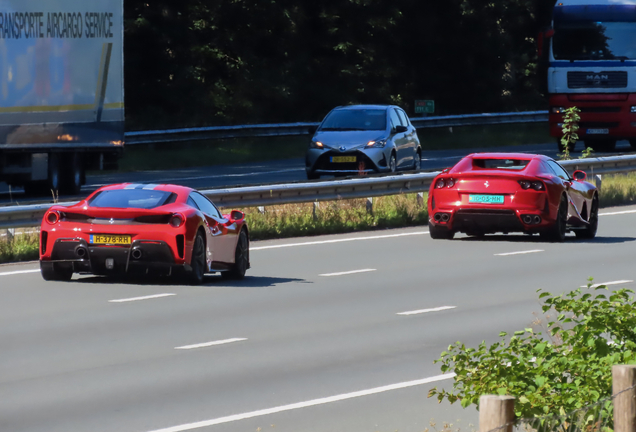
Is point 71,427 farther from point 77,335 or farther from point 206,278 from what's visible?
point 206,278

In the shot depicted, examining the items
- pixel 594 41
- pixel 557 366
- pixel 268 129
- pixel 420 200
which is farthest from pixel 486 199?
pixel 268 129

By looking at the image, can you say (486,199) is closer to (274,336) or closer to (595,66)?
(274,336)

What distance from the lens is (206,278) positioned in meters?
15.8

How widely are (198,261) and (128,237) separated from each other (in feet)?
2.65

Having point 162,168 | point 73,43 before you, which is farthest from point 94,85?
point 162,168

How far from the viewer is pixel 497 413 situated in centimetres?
477

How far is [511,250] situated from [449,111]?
3775cm

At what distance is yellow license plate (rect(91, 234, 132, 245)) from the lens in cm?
1417

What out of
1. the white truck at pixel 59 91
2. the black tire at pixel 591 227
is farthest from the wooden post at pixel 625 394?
the white truck at pixel 59 91

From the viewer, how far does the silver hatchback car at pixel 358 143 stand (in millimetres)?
27766

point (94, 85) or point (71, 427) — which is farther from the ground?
point (94, 85)

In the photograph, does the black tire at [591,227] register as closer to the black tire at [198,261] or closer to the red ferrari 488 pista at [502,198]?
A: the red ferrari 488 pista at [502,198]

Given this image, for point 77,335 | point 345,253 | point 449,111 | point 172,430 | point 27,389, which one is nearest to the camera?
point 172,430

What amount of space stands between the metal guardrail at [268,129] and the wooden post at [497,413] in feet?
106
